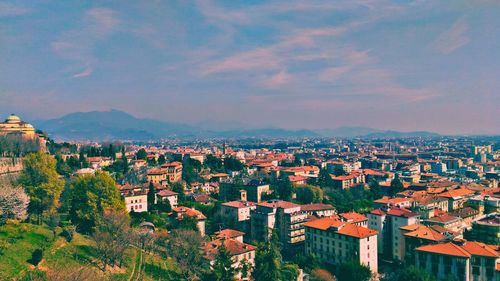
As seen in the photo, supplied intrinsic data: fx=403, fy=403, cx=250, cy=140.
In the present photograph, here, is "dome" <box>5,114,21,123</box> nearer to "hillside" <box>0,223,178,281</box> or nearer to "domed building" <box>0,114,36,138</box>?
"domed building" <box>0,114,36,138</box>

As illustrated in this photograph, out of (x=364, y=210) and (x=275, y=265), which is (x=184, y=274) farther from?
(x=364, y=210)

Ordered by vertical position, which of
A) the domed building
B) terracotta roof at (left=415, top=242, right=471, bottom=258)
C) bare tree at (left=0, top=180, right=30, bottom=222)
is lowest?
terracotta roof at (left=415, top=242, right=471, bottom=258)

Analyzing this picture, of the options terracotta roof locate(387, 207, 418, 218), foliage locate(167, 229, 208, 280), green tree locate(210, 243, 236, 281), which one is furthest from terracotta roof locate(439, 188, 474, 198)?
foliage locate(167, 229, 208, 280)

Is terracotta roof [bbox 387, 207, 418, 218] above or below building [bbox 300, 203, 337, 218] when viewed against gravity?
above

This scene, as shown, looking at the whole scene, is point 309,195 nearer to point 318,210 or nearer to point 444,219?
point 318,210

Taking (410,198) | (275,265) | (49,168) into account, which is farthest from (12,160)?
(410,198)

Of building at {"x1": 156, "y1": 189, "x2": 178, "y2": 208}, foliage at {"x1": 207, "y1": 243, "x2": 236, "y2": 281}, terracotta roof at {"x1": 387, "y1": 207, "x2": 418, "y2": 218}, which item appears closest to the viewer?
foliage at {"x1": 207, "y1": 243, "x2": 236, "y2": 281}
